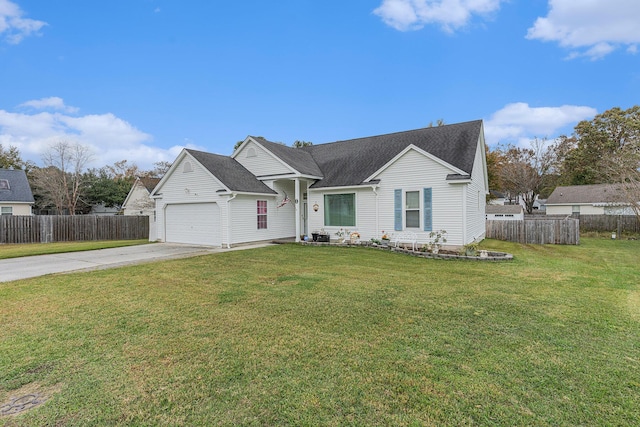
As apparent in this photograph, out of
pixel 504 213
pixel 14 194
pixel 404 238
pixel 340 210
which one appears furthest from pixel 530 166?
pixel 14 194

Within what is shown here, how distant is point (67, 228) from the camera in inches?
755

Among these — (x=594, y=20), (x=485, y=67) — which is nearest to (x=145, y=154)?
(x=485, y=67)

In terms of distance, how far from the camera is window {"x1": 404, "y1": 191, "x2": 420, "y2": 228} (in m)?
12.8

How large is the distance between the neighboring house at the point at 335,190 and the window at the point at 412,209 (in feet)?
0.13

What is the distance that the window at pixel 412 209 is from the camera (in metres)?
12.8

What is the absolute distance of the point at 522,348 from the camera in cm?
365

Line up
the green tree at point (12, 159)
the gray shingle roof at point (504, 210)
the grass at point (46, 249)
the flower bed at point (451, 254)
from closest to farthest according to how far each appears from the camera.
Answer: the flower bed at point (451, 254), the grass at point (46, 249), the gray shingle roof at point (504, 210), the green tree at point (12, 159)

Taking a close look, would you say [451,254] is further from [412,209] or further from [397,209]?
[397,209]

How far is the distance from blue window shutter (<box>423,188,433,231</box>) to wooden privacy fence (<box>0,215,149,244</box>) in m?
18.4

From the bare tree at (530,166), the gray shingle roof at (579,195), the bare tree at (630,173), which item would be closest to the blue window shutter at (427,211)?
the bare tree at (630,173)

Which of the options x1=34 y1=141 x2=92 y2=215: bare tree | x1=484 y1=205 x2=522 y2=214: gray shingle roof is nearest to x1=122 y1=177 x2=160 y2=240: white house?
x1=34 y1=141 x2=92 y2=215: bare tree

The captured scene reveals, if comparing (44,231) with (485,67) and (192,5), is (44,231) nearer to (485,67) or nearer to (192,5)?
(192,5)

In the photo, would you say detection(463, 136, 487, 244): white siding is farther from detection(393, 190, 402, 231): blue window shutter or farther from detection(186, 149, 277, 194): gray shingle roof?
detection(186, 149, 277, 194): gray shingle roof

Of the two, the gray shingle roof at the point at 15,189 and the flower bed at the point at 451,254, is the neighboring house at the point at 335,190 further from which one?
the gray shingle roof at the point at 15,189
